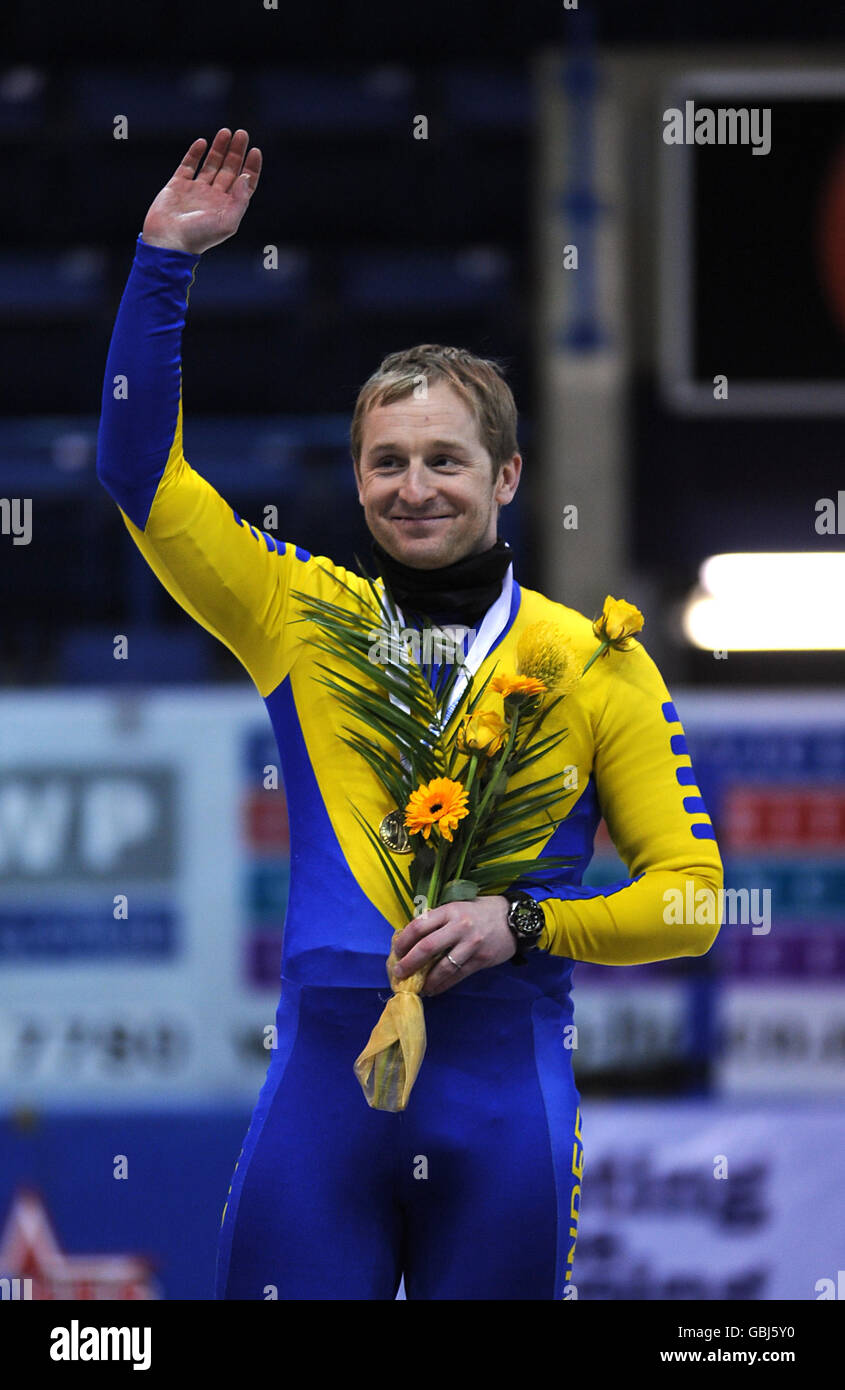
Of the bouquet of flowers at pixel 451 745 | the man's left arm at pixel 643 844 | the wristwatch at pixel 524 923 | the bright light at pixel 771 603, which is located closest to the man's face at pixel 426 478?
the bouquet of flowers at pixel 451 745

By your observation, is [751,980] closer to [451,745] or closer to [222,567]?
[451,745]

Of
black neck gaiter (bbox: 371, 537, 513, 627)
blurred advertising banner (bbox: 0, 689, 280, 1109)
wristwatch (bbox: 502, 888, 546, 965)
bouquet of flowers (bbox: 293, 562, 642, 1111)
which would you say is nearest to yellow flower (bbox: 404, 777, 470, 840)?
bouquet of flowers (bbox: 293, 562, 642, 1111)

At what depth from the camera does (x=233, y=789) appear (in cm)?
479

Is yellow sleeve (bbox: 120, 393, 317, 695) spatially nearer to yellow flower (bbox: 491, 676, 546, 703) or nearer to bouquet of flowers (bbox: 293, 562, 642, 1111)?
bouquet of flowers (bbox: 293, 562, 642, 1111)

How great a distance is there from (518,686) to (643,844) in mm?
242

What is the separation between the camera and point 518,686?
80.4 inches

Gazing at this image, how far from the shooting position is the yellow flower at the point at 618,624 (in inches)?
83.7

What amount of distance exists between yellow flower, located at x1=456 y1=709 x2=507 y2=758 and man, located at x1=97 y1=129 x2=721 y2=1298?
91 mm

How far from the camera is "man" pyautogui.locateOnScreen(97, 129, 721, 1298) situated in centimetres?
198

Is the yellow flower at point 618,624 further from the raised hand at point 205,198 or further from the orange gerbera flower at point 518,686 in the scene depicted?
the raised hand at point 205,198

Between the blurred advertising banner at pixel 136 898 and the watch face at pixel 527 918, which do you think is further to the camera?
the blurred advertising banner at pixel 136 898

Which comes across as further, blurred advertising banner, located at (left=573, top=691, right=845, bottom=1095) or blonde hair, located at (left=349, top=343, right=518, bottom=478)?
blurred advertising banner, located at (left=573, top=691, right=845, bottom=1095)

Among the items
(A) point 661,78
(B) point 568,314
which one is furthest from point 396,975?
(A) point 661,78

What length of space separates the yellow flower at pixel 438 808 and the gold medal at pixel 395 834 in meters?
0.05
